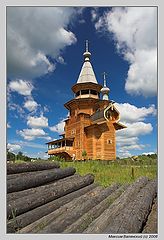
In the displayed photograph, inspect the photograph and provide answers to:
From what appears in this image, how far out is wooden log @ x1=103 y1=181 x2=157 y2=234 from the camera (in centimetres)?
411

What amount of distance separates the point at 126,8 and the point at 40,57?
1.96m

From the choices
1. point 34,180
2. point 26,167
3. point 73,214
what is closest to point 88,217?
point 73,214

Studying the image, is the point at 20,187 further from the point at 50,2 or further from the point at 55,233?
the point at 50,2

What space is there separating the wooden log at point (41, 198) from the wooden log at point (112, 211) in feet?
3.57

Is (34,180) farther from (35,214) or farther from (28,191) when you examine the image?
(35,214)

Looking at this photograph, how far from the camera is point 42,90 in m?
5.86

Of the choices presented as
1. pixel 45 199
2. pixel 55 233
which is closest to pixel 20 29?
pixel 45 199

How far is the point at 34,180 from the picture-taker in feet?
18.3

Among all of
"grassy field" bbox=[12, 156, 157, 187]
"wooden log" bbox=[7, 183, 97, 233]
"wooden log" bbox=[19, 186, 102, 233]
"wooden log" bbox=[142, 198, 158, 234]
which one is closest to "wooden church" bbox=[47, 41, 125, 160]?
"grassy field" bbox=[12, 156, 157, 187]

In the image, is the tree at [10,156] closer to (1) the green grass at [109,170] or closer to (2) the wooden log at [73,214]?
(2) the wooden log at [73,214]

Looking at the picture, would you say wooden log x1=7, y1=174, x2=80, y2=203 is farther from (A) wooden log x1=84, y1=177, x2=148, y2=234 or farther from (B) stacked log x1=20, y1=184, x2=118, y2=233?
(A) wooden log x1=84, y1=177, x2=148, y2=234

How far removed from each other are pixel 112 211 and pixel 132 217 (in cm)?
57

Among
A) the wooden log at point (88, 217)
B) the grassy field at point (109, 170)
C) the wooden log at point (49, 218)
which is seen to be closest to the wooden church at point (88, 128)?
the grassy field at point (109, 170)

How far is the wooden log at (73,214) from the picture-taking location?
172 inches
